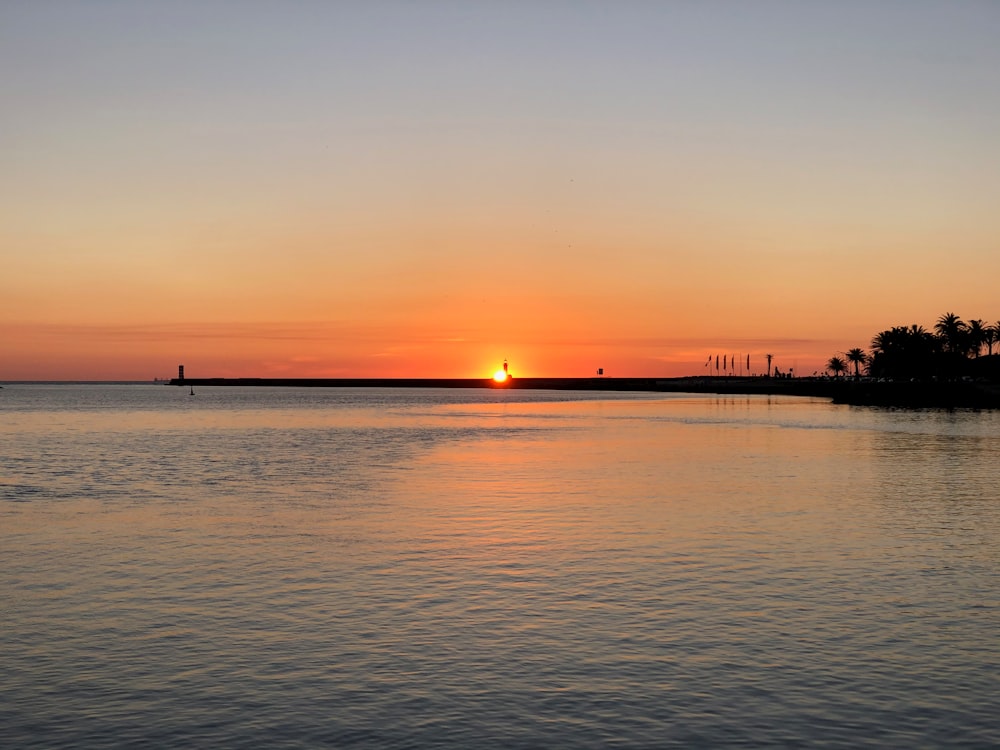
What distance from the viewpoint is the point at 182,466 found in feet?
180

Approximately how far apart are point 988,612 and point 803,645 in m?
4.91

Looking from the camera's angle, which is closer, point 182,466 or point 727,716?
point 727,716

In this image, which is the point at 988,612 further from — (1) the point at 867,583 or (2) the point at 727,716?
(2) the point at 727,716

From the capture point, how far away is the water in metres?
13.0

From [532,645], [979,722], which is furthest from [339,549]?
[979,722]

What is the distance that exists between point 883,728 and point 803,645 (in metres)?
3.89

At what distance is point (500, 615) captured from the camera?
18.8m

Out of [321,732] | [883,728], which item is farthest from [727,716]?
[321,732]

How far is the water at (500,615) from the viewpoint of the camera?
13.0 meters

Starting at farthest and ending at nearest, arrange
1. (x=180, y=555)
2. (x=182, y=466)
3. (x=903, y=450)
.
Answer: (x=903, y=450), (x=182, y=466), (x=180, y=555)

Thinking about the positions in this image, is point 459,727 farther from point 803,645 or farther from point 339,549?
point 339,549

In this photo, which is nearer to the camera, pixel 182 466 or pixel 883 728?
pixel 883 728

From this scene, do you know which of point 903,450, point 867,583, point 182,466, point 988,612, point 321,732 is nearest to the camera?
point 321,732

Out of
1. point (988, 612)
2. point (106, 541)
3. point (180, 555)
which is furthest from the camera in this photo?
point (106, 541)
